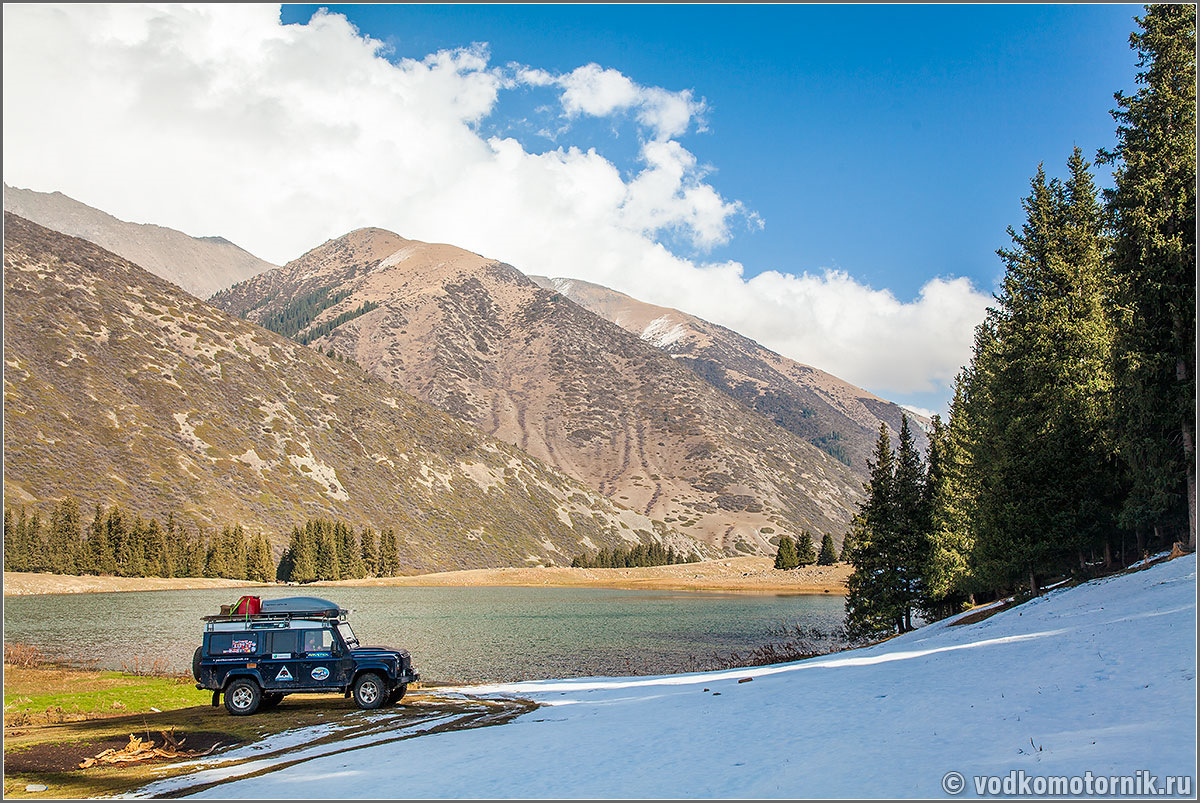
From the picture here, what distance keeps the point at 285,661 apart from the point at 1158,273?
34.0 metres

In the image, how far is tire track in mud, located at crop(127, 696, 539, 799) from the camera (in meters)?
14.9

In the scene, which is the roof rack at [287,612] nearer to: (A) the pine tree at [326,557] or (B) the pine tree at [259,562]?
(B) the pine tree at [259,562]

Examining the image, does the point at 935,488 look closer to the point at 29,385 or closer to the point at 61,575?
the point at 61,575

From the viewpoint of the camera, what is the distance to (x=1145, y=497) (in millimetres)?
30047

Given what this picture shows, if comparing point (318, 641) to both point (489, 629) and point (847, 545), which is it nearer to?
point (489, 629)

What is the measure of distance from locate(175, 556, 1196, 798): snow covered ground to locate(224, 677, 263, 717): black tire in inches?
294

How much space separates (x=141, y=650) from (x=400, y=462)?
141102 mm

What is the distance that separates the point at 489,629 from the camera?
5606 centimetres

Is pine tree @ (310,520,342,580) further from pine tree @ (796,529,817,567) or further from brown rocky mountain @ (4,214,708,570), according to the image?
pine tree @ (796,529,817,567)

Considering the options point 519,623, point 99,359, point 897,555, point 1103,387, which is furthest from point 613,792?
point 99,359

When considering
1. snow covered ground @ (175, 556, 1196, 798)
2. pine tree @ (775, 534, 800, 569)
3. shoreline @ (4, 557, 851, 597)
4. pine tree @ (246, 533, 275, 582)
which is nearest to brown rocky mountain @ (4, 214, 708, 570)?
pine tree @ (246, 533, 275, 582)

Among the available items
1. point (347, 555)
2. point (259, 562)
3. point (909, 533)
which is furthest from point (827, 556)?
point (259, 562)

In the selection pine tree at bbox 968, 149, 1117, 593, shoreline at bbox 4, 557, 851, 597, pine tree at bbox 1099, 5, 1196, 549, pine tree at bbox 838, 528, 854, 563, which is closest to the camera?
pine tree at bbox 1099, 5, 1196, 549

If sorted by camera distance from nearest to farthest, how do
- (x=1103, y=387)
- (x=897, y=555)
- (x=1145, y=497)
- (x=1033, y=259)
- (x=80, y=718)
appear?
1. (x=80, y=718)
2. (x=1145, y=497)
3. (x=1103, y=387)
4. (x=1033, y=259)
5. (x=897, y=555)
